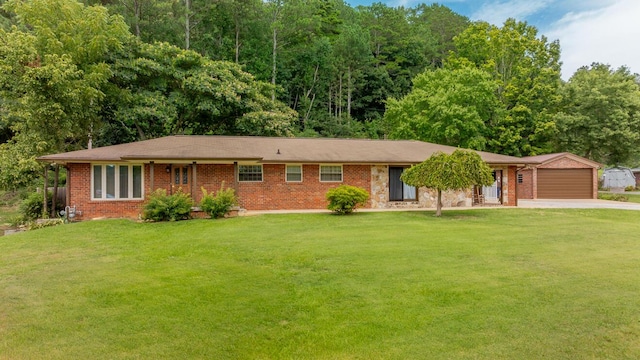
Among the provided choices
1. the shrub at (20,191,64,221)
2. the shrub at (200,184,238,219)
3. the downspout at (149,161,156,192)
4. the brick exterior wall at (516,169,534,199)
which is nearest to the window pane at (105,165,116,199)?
the downspout at (149,161,156,192)

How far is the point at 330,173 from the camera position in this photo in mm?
16469

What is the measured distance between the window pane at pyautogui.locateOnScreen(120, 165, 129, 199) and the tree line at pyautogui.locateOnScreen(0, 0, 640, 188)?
392cm

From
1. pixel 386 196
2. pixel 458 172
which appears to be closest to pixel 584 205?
pixel 458 172

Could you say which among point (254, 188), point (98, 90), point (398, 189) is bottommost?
point (398, 189)

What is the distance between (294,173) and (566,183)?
18493 millimetres

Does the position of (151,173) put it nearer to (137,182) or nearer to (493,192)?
(137,182)

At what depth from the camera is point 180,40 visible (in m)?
26.9

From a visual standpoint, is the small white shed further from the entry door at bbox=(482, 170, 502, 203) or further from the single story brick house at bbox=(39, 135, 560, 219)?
the single story brick house at bbox=(39, 135, 560, 219)

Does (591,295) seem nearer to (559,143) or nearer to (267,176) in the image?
(267,176)

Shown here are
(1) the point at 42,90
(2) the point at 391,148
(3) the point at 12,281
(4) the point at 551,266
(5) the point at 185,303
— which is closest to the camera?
(5) the point at 185,303

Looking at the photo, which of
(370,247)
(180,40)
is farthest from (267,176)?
(180,40)

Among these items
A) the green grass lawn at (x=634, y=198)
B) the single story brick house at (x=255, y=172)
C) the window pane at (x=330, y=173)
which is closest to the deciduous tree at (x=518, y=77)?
the green grass lawn at (x=634, y=198)

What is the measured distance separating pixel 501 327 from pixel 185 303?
3.90m

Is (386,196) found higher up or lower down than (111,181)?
lower down
